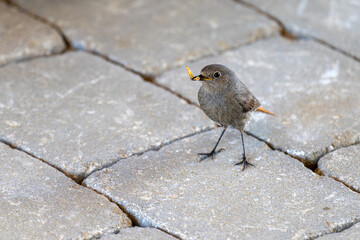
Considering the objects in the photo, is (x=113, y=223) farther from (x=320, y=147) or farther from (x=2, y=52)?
(x=2, y=52)

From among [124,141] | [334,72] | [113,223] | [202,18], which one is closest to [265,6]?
[202,18]

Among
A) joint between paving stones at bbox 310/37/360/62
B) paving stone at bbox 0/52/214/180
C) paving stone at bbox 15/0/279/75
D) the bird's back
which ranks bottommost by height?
paving stone at bbox 0/52/214/180

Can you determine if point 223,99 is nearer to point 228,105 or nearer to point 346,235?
point 228,105

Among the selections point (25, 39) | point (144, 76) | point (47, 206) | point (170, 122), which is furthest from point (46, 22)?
point (47, 206)

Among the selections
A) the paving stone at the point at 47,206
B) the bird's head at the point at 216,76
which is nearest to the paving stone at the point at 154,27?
the bird's head at the point at 216,76

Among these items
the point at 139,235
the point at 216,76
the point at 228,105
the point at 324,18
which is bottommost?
the point at 139,235

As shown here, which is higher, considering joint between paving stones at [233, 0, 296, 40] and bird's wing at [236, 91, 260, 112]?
bird's wing at [236, 91, 260, 112]

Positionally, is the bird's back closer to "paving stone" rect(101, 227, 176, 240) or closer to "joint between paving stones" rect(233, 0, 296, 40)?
"paving stone" rect(101, 227, 176, 240)

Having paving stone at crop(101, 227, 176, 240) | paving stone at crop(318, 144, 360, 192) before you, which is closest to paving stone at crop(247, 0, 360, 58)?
paving stone at crop(318, 144, 360, 192)
